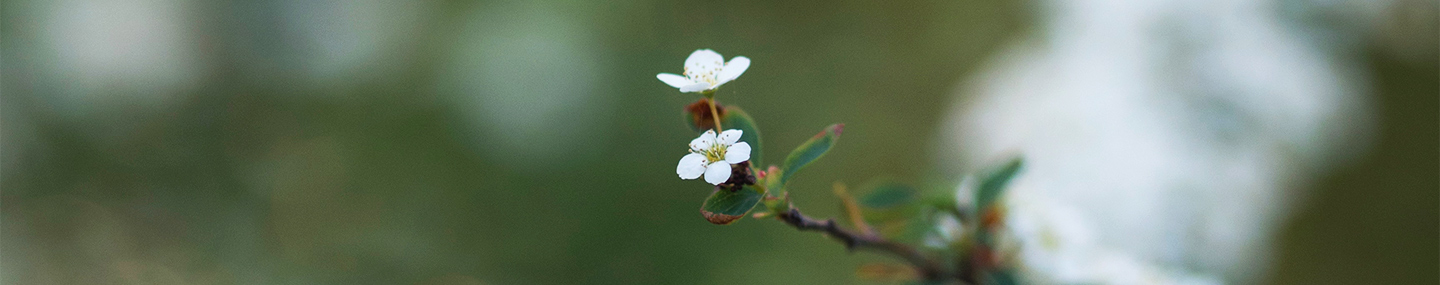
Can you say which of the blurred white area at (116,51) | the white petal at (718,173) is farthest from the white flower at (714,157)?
the blurred white area at (116,51)

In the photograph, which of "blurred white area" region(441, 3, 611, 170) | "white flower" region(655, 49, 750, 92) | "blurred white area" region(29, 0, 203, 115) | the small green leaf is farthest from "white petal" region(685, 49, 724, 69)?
"blurred white area" region(29, 0, 203, 115)

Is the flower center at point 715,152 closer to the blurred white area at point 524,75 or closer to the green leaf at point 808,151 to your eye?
the green leaf at point 808,151

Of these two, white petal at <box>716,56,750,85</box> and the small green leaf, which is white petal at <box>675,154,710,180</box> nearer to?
white petal at <box>716,56,750,85</box>

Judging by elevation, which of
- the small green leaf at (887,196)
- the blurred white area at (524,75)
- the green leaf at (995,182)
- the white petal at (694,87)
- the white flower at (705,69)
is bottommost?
the white petal at (694,87)

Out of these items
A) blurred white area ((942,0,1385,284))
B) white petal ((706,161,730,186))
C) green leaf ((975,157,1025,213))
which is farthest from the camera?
blurred white area ((942,0,1385,284))

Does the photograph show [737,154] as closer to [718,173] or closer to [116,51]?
[718,173]

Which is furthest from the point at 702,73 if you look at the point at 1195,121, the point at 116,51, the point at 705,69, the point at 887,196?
the point at 116,51
